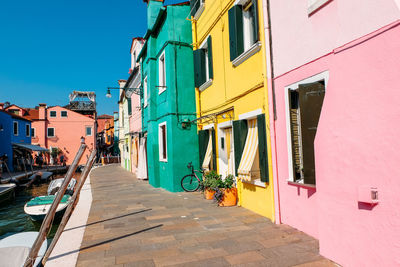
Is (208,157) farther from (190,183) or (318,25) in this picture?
(318,25)

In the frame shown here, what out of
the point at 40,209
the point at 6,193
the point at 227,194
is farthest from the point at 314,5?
the point at 6,193

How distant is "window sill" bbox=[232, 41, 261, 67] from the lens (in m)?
6.23

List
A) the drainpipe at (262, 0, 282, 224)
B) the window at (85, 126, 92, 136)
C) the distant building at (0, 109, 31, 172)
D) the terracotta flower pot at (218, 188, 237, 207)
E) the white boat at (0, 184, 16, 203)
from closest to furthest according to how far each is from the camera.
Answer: the drainpipe at (262, 0, 282, 224) < the terracotta flower pot at (218, 188, 237, 207) < the white boat at (0, 184, 16, 203) < the distant building at (0, 109, 31, 172) < the window at (85, 126, 92, 136)

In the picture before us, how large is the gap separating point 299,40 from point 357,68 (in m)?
1.90

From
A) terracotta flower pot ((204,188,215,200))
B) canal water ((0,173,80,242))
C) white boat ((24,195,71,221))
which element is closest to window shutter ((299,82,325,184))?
terracotta flower pot ((204,188,215,200))

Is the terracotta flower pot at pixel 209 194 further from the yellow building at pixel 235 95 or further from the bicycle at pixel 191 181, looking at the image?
the bicycle at pixel 191 181

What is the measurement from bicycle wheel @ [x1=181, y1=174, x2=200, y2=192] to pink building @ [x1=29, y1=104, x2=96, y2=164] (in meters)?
33.8

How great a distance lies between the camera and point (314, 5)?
4.61m

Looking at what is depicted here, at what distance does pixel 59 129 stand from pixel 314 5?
43.1 meters

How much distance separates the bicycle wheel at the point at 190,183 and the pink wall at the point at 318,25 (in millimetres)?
5783

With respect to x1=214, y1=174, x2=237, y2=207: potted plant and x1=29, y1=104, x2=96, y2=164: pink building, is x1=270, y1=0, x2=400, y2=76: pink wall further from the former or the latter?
x1=29, y1=104, x2=96, y2=164: pink building

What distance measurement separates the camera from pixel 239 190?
7504 millimetres

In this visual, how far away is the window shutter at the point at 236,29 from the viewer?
281 inches

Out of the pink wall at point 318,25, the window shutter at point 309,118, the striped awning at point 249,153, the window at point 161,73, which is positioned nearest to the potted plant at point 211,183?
the striped awning at point 249,153
